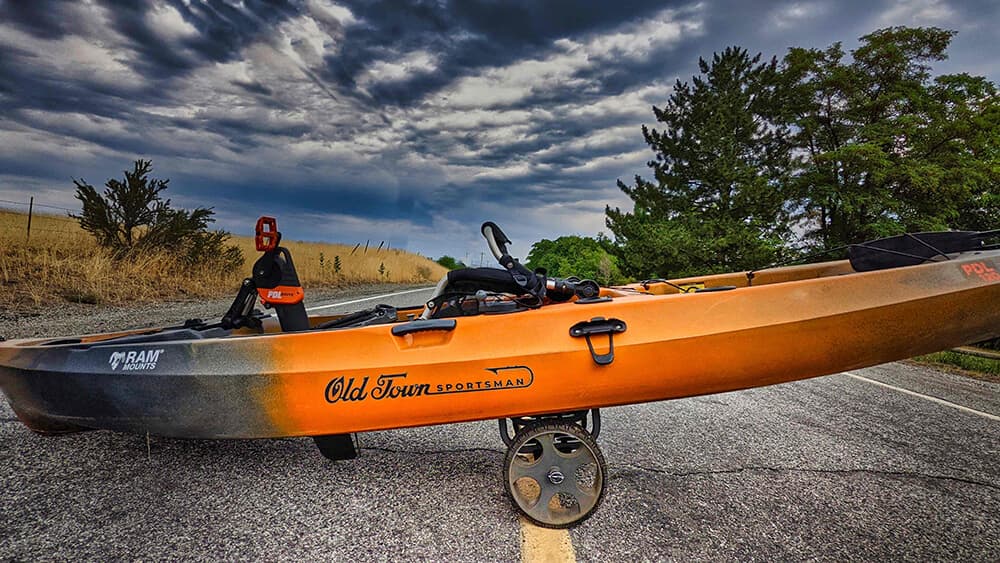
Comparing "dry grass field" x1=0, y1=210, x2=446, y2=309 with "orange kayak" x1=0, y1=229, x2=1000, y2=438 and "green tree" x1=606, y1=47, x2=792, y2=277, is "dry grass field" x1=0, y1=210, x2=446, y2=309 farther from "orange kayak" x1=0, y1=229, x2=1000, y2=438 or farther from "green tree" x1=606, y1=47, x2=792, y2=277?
"green tree" x1=606, y1=47, x2=792, y2=277

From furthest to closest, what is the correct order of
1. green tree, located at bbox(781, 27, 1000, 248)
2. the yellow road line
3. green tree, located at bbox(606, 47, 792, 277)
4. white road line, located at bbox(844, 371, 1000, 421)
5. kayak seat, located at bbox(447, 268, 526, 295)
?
green tree, located at bbox(606, 47, 792, 277), green tree, located at bbox(781, 27, 1000, 248), white road line, located at bbox(844, 371, 1000, 421), kayak seat, located at bbox(447, 268, 526, 295), the yellow road line

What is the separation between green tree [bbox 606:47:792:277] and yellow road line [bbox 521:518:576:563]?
15646 mm

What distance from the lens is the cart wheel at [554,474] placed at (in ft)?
7.08

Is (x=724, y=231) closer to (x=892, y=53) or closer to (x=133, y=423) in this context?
(x=892, y=53)

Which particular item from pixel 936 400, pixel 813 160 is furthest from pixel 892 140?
pixel 936 400

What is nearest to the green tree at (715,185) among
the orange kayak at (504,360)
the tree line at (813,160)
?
the tree line at (813,160)

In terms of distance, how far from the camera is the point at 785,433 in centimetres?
349

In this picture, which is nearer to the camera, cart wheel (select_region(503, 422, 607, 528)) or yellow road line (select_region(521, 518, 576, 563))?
yellow road line (select_region(521, 518, 576, 563))

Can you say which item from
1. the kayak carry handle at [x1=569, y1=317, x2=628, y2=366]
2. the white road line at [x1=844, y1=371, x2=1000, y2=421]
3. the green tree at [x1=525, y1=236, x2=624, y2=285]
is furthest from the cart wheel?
the green tree at [x1=525, y1=236, x2=624, y2=285]

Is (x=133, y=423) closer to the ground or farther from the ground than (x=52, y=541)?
farther from the ground

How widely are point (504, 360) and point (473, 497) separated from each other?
2.46ft

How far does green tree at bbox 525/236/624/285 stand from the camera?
20.8m

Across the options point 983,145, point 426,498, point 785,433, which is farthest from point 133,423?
point 983,145

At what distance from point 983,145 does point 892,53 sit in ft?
12.2
